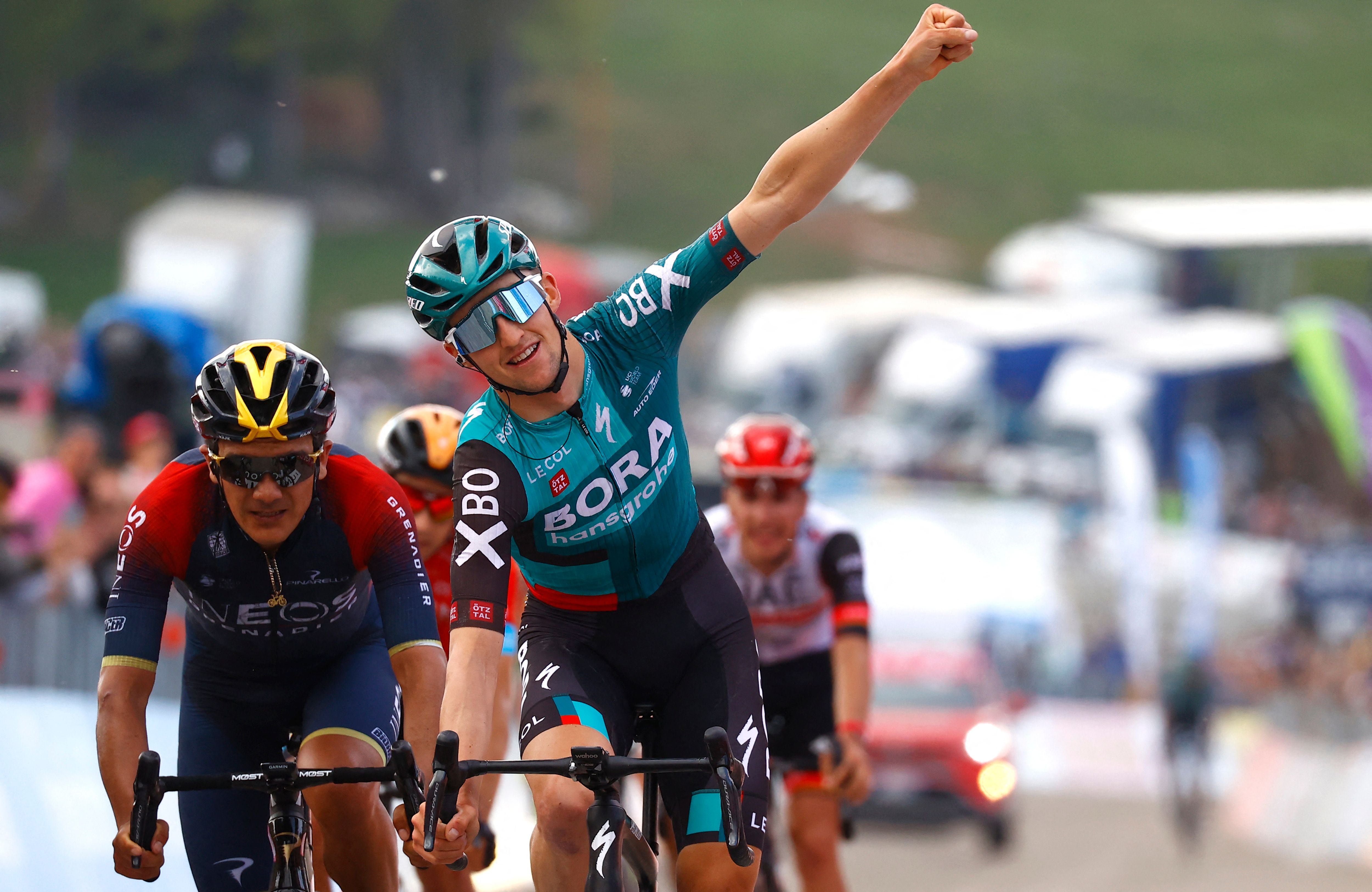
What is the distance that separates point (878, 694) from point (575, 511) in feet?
33.5

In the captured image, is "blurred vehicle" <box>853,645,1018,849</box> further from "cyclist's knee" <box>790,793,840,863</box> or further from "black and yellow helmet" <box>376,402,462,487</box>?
"black and yellow helmet" <box>376,402,462,487</box>

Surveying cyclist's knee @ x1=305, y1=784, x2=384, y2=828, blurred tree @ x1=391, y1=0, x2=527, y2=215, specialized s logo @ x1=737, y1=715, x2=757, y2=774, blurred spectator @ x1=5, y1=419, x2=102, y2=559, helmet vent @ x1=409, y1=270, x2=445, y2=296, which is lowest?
cyclist's knee @ x1=305, y1=784, x2=384, y2=828

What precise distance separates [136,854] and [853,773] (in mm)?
2612

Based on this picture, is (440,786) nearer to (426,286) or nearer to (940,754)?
(426,286)

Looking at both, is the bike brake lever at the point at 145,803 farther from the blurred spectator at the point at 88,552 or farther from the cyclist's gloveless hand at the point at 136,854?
the blurred spectator at the point at 88,552

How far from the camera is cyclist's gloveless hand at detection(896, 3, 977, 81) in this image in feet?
12.1

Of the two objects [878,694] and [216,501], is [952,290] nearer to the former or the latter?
[878,694]

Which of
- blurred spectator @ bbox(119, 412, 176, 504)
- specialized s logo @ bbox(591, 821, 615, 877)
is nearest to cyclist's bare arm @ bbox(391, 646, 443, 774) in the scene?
specialized s logo @ bbox(591, 821, 615, 877)

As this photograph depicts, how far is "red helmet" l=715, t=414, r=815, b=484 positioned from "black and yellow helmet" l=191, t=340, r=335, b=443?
6.84ft

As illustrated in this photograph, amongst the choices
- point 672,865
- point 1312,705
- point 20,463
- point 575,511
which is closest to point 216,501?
point 575,511

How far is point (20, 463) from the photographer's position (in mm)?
12844

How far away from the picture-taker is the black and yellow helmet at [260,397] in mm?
3768

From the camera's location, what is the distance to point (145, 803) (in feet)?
11.1

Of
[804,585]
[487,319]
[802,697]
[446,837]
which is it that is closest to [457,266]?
[487,319]
